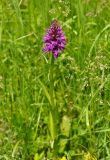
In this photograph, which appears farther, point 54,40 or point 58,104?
point 58,104

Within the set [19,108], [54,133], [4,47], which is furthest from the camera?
[4,47]

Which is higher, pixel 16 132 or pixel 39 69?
pixel 39 69

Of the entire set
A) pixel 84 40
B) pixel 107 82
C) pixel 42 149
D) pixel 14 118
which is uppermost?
pixel 84 40

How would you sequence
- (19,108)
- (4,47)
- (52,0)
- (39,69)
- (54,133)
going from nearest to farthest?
(54,133)
(19,108)
(39,69)
(4,47)
(52,0)

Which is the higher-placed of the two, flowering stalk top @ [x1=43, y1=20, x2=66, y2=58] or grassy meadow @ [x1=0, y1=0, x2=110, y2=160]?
flowering stalk top @ [x1=43, y1=20, x2=66, y2=58]

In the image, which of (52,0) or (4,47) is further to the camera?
(52,0)

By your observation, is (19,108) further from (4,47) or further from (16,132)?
(4,47)

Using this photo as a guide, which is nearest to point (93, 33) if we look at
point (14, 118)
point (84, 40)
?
point (84, 40)

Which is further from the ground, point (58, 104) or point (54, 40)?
point (54, 40)

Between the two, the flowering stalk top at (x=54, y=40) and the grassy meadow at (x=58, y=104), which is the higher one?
the flowering stalk top at (x=54, y=40)

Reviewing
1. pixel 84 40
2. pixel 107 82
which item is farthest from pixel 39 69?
pixel 107 82
